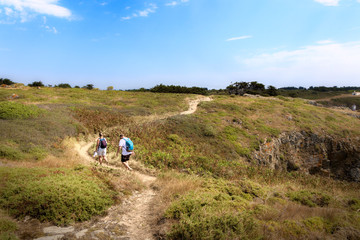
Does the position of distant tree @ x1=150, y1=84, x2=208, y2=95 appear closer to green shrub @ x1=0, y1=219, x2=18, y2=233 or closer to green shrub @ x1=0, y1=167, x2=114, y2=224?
green shrub @ x1=0, y1=167, x2=114, y2=224

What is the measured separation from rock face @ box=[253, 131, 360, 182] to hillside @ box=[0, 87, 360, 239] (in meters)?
0.67

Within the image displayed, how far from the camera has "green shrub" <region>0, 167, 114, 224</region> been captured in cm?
628

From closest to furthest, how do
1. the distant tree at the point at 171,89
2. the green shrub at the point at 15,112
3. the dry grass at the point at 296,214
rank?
the dry grass at the point at 296,214, the green shrub at the point at 15,112, the distant tree at the point at 171,89

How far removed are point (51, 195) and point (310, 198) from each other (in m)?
10.2

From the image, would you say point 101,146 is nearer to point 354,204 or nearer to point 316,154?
point 354,204

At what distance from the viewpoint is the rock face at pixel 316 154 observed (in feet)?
84.8

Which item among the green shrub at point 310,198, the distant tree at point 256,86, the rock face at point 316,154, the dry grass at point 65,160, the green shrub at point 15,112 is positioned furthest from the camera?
the distant tree at point 256,86

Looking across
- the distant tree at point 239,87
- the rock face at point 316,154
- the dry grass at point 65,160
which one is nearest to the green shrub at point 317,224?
the dry grass at point 65,160

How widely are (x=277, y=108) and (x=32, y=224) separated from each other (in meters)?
39.2

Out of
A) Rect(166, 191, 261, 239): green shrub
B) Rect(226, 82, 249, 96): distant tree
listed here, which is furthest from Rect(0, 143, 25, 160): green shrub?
Rect(226, 82, 249, 96): distant tree

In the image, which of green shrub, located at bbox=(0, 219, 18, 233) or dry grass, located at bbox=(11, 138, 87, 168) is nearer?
green shrub, located at bbox=(0, 219, 18, 233)

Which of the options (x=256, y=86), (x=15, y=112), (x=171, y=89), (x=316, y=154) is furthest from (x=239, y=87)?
(x=15, y=112)

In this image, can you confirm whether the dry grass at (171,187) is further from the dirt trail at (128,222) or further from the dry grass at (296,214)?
the dry grass at (296,214)

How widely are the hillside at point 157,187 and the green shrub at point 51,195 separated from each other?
31 millimetres
